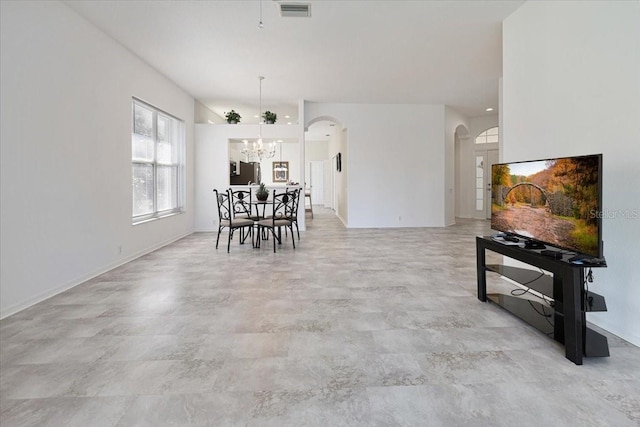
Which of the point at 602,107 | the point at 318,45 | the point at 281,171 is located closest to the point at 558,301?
the point at 602,107

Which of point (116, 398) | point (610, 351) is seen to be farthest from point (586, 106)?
point (116, 398)

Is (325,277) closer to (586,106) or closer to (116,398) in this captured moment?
(116,398)

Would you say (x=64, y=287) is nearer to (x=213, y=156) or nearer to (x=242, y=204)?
(x=242, y=204)

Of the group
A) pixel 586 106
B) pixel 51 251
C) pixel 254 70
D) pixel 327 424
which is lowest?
pixel 327 424

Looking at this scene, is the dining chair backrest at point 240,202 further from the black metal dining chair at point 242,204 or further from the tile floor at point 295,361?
the tile floor at point 295,361

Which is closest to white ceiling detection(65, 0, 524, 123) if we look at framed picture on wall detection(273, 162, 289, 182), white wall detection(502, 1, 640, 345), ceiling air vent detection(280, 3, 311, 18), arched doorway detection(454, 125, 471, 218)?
ceiling air vent detection(280, 3, 311, 18)

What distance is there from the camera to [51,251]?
3057 mm

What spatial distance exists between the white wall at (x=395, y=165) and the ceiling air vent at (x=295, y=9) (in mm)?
4308

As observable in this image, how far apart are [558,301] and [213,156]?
6.70 meters

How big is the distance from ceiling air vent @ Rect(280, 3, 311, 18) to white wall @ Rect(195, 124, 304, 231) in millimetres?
3762

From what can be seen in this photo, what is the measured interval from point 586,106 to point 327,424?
285 centimetres

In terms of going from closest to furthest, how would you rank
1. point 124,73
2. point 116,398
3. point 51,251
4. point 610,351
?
point 116,398
point 610,351
point 51,251
point 124,73

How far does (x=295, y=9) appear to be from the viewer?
11.0 ft

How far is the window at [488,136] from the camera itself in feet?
30.7
